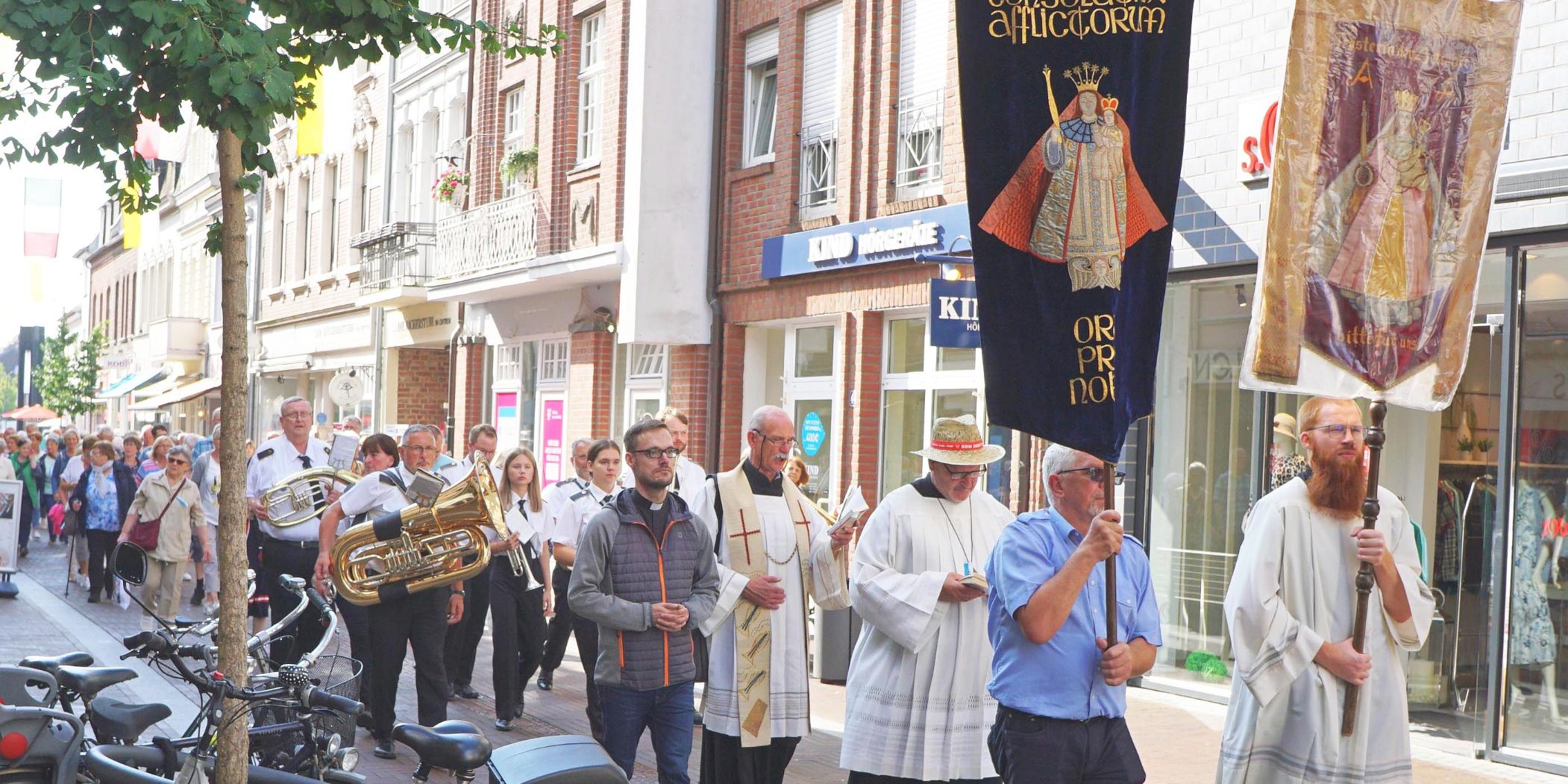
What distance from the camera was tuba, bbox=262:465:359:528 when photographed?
11516 millimetres

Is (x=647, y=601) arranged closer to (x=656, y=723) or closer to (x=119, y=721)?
(x=656, y=723)

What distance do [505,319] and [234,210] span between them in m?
19.8

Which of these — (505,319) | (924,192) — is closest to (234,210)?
(924,192)

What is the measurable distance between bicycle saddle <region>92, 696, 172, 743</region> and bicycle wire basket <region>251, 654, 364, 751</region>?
0.39m

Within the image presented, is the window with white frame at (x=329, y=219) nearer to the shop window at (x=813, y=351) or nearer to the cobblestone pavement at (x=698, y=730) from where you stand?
the shop window at (x=813, y=351)

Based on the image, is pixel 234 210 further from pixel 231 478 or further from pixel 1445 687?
pixel 1445 687

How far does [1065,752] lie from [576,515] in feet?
19.8

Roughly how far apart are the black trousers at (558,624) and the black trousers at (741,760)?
3989 millimetres

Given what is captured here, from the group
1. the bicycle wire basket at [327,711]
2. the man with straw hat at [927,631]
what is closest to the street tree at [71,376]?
the bicycle wire basket at [327,711]

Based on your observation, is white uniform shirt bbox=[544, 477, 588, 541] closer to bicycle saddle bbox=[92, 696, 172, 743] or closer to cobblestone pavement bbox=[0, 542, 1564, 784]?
cobblestone pavement bbox=[0, 542, 1564, 784]

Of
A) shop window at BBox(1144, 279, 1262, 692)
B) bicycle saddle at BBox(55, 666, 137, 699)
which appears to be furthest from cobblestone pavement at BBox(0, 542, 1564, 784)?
bicycle saddle at BBox(55, 666, 137, 699)

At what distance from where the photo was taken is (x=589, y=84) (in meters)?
22.1

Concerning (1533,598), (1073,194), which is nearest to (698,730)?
(1533,598)

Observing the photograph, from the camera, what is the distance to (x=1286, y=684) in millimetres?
5754
